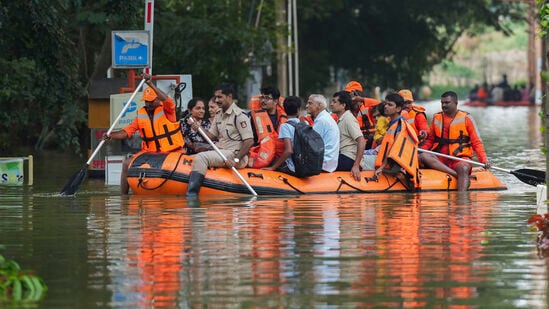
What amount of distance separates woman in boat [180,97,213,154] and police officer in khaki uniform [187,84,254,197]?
287 millimetres

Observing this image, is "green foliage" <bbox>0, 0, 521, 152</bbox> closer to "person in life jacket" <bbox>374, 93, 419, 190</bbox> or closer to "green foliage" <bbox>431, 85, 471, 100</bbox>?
"person in life jacket" <bbox>374, 93, 419, 190</bbox>

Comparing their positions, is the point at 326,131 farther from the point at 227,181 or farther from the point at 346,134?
the point at 227,181

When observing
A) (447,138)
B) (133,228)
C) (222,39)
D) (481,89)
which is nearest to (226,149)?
(447,138)

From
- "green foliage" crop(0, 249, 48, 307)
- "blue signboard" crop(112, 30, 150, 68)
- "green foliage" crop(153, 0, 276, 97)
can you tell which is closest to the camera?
"green foliage" crop(0, 249, 48, 307)

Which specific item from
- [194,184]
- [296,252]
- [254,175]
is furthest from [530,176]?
[296,252]

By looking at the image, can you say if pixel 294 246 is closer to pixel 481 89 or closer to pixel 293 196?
pixel 293 196

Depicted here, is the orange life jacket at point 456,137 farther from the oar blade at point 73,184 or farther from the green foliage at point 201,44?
the green foliage at point 201,44

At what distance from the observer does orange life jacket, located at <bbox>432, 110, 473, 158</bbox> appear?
70.4 feet

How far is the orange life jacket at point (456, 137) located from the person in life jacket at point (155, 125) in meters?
3.60

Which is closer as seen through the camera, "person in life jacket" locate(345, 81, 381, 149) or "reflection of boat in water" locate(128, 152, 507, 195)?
"reflection of boat in water" locate(128, 152, 507, 195)

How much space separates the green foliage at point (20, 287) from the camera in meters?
10.8

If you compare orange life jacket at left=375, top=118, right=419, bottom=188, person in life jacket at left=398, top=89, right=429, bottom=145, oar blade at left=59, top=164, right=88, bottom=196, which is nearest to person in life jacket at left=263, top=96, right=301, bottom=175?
orange life jacket at left=375, top=118, right=419, bottom=188

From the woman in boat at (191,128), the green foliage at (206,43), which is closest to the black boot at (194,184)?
the woman in boat at (191,128)

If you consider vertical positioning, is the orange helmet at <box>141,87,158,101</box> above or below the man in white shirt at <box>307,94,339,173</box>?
above
